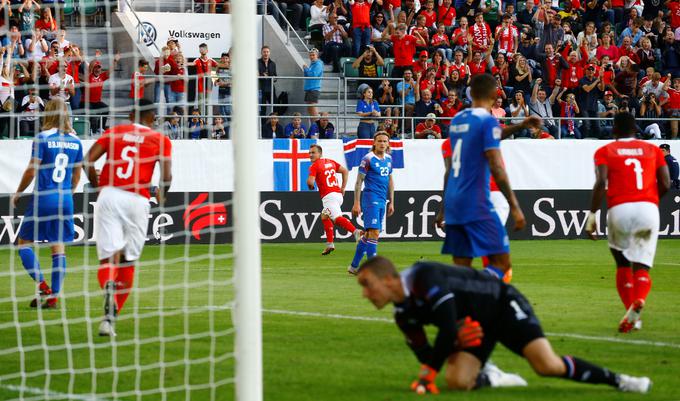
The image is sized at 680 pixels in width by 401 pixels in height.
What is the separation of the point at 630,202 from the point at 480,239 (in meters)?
2.48

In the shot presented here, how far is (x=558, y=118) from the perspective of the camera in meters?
25.4

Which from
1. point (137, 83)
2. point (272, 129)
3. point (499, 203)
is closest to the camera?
point (137, 83)

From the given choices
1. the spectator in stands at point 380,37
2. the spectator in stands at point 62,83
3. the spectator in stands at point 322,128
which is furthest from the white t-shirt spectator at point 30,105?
the spectator in stands at point 380,37

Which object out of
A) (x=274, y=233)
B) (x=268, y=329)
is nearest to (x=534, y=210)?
(x=274, y=233)

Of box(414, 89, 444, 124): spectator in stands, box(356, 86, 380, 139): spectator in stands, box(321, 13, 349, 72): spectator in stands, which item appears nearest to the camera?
box(356, 86, 380, 139): spectator in stands

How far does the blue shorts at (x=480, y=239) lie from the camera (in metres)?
8.65

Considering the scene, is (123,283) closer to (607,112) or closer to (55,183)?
(55,183)

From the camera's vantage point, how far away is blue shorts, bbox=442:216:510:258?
865cm

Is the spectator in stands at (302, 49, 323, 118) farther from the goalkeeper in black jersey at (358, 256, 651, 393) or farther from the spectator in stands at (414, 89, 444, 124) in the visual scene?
the goalkeeper in black jersey at (358, 256, 651, 393)

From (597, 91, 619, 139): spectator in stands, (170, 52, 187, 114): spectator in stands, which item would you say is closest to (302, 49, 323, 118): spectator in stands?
(597, 91, 619, 139): spectator in stands

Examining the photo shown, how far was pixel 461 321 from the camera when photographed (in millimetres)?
7109

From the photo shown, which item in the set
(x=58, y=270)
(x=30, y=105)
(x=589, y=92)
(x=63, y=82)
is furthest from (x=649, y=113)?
(x=58, y=270)

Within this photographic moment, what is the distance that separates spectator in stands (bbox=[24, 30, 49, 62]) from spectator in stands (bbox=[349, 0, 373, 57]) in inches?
591

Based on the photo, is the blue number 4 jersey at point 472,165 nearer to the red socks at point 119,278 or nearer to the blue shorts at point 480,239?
the blue shorts at point 480,239
